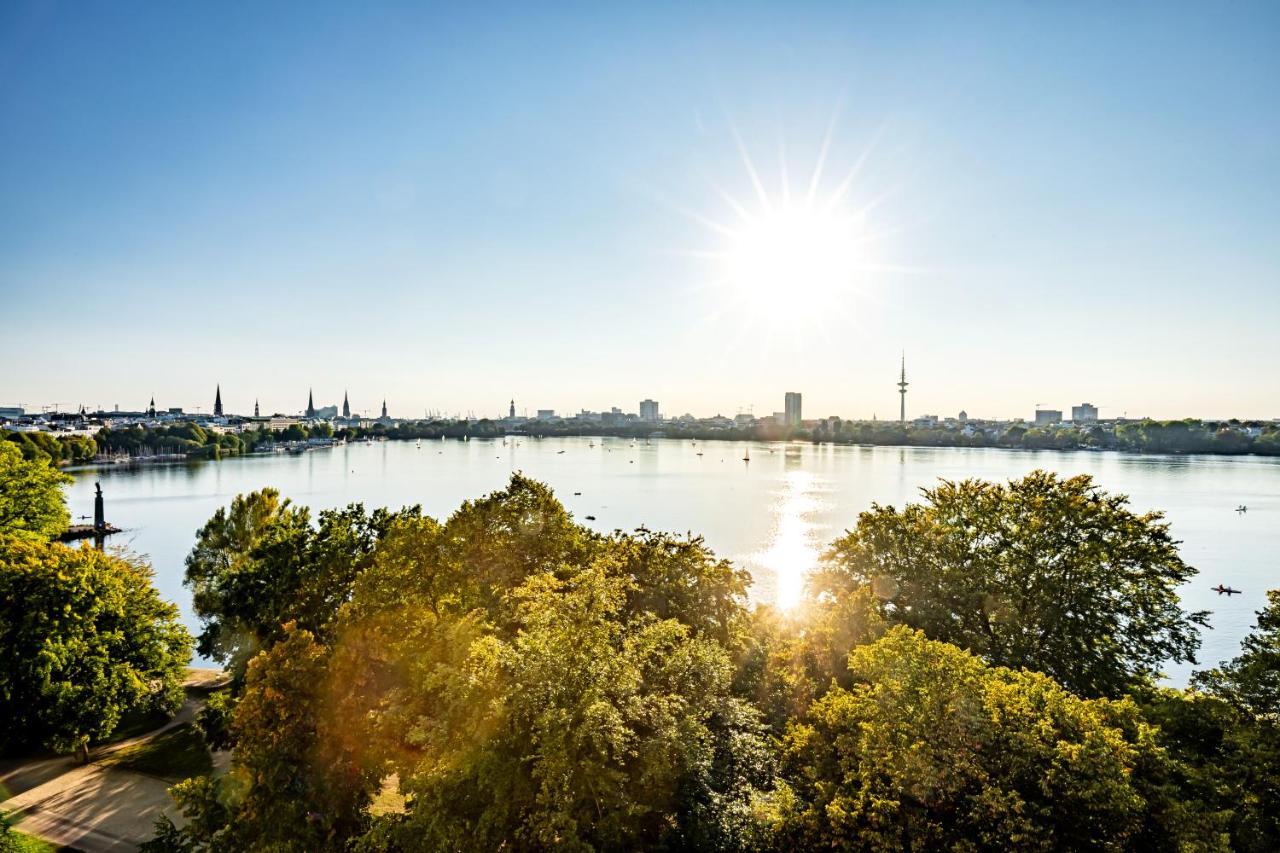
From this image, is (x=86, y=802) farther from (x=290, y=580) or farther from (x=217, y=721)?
(x=290, y=580)

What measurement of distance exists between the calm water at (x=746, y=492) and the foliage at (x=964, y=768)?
26.1 metres

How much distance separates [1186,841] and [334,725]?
1453 centimetres

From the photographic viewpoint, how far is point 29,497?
31.2 meters

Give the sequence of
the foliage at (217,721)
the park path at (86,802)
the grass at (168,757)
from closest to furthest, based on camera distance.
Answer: the park path at (86,802), the foliage at (217,721), the grass at (168,757)

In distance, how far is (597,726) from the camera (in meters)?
10.8

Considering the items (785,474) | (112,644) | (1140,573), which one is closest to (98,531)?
(112,644)

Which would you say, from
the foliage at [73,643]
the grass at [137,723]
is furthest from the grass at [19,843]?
the grass at [137,723]

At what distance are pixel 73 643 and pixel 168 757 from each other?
4418 millimetres

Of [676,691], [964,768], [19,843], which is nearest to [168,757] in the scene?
[19,843]

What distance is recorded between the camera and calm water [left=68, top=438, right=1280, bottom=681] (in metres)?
49.2

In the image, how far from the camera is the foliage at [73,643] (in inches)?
722

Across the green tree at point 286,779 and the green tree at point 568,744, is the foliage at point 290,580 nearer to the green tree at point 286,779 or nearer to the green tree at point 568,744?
the green tree at point 286,779

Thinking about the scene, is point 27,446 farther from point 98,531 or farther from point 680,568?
point 680,568

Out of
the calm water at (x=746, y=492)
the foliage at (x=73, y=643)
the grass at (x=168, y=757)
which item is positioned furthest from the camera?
the calm water at (x=746, y=492)
